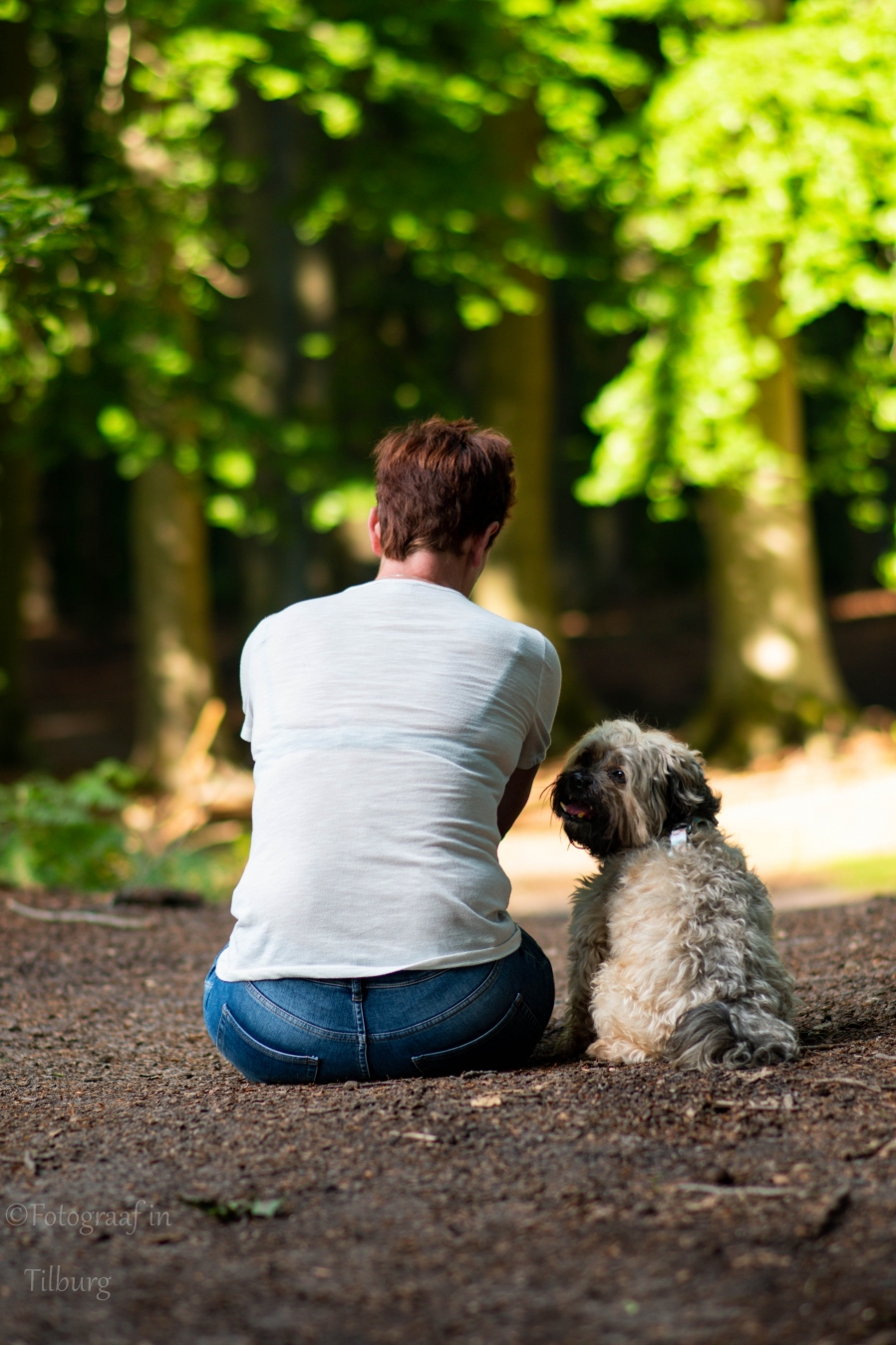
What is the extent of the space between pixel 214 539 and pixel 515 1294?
36.5 meters

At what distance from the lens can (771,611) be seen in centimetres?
Answer: 1396

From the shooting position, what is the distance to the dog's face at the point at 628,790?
3877 millimetres

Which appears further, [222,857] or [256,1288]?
[222,857]

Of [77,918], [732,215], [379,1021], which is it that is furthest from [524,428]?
[379,1021]

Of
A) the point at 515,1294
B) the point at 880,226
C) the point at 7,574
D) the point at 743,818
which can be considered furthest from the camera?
the point at 7,574

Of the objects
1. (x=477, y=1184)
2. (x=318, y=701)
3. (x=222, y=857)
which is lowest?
(x=222, y=857)

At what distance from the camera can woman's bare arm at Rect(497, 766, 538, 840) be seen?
380cm

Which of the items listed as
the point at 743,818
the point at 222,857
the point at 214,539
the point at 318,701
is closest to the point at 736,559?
the point at 743,818

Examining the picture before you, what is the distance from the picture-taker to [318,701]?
138 inches

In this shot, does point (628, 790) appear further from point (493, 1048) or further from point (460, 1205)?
point (460, 1205)

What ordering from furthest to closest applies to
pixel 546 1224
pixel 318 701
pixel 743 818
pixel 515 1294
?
1. pixel 743 818
2. pixel 318 701
3. pixel 546 1224
4. pixel 515 1294

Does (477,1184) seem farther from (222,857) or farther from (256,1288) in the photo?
(222,857)

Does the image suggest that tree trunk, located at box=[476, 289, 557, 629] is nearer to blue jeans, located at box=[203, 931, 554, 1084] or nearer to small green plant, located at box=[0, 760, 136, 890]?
small green plant, located at box=[0, 760, 136, 890]

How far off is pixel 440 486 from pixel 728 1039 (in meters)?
1.70
